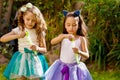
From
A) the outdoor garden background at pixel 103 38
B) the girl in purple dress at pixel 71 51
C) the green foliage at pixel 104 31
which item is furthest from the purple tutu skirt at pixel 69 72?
the green foliage at pixel 104 31

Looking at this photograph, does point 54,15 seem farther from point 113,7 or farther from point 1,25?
point 113,7

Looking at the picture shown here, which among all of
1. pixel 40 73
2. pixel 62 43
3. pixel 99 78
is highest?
pixel 62 43

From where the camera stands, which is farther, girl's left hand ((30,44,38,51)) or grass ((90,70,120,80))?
grass ((90,70,120,80))

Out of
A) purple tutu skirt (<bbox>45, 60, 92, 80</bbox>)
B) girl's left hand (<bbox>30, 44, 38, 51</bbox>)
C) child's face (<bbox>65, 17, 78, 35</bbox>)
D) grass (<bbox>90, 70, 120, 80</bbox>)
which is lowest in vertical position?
grass (<bbox>90, 70, 120, 80</bbox>)

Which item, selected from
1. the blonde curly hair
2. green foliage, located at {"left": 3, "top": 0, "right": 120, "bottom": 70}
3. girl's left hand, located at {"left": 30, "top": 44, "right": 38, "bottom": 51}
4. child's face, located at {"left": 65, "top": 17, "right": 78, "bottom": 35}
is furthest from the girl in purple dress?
green foliage, located at {"left": 3, "top": 0, "right": 120, "bottom": 70}

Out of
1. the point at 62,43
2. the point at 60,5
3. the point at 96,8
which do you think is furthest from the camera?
the point at 60,5

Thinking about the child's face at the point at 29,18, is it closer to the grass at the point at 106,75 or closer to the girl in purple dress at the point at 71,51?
the girl in purple dress at the point at 71,51

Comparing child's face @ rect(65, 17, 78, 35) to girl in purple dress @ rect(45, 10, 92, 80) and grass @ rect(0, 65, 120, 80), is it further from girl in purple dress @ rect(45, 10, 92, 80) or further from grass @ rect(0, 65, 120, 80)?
grass @ rect(0, 65, 120, 80)

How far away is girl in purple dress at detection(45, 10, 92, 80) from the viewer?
4.43 meters

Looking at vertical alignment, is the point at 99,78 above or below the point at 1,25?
below

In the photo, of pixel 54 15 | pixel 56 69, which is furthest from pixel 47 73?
pixel 54 15

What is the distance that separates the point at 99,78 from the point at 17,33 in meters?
1.93

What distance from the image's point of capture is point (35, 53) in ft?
15.7

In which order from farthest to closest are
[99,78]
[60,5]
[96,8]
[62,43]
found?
[60,5] < [96,8] < [99,78] < [62,43]
